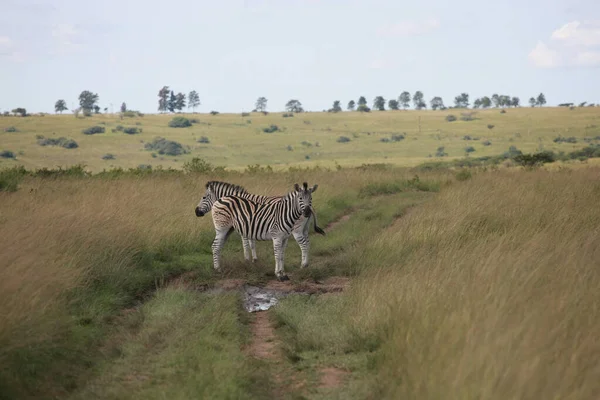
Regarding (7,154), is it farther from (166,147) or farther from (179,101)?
(179,101)

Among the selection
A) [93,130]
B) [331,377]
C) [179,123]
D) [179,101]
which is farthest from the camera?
[179,101]

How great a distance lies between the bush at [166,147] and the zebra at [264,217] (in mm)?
54800

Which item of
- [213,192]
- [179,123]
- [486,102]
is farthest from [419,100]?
[213,192]

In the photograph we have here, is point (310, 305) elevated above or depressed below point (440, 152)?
above

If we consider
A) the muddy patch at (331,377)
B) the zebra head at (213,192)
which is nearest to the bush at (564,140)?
the zebra head at (213,192)

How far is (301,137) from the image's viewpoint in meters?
82.1

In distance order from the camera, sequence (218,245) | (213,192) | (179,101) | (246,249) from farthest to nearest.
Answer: (179,101)
(213,192)
(246,249)
(218,245)

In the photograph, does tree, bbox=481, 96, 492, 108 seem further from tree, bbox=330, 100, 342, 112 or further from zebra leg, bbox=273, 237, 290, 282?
zebra leg, bbox=273, 237, 290, 282

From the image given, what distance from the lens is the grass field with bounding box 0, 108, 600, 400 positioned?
5570 mm

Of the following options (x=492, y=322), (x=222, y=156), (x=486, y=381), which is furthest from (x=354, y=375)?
(x=222, y=156)

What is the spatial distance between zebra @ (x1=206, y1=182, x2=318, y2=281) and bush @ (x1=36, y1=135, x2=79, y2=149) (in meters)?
53.3

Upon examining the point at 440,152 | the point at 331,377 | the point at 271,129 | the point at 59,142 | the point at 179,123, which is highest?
the point at 331,377

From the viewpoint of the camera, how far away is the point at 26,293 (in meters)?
7.15

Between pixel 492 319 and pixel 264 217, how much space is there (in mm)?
6738
